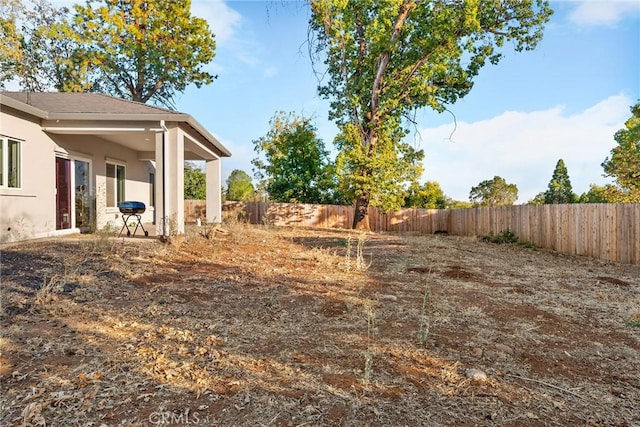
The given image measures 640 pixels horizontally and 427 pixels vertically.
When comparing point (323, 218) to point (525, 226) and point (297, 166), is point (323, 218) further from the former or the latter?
point (525, 226)

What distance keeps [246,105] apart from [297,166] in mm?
9422

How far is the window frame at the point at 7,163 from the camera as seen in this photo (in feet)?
21.9

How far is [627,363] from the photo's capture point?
103 inches

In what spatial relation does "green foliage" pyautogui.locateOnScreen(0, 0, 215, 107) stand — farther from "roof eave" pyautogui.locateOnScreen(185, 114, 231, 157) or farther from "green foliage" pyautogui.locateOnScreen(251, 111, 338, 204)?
"roof eave" pyautogui.locateOnScreen(185, 114, 231, 157)

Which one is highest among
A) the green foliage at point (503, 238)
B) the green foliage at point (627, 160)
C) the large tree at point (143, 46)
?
the large tree at point (143, 46)

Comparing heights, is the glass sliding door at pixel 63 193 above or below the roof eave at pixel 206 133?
below

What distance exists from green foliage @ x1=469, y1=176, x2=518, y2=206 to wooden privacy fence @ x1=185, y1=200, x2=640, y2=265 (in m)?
7.39

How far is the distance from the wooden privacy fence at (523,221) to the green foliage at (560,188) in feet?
27.0

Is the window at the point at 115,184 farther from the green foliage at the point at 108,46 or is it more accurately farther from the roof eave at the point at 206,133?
the green foliage at the point at 108,46

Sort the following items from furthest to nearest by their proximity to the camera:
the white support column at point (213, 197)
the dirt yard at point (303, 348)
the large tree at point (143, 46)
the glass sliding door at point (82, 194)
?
the large tree at point (143, 46), the white support column at point (213, 197), the glass sliding door at point (82, 194), the dirt yard at point (303, 348)

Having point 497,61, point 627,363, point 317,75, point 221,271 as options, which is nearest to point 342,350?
point 627,363

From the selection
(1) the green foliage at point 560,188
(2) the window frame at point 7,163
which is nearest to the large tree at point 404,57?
(2) the window frame at point 7,163

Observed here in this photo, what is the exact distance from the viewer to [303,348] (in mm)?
2656

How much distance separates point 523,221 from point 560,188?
12.7 m
